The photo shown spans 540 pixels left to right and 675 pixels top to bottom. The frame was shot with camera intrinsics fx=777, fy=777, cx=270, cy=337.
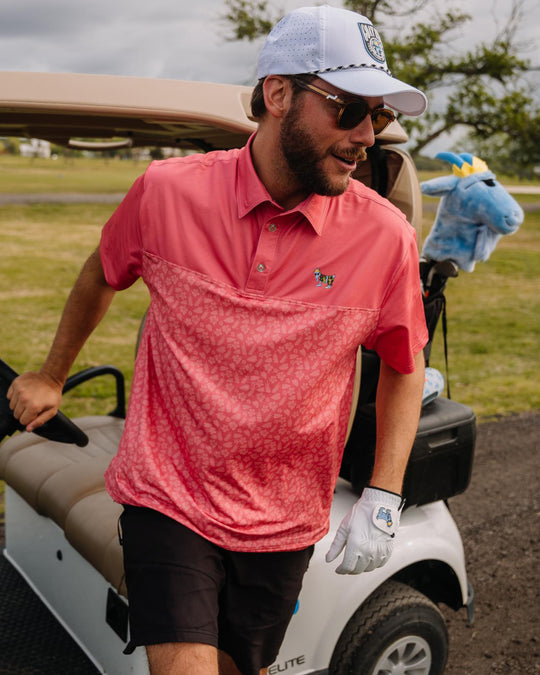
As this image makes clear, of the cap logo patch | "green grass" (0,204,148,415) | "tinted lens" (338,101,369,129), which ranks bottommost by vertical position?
"green grass" (0,204,148,415)

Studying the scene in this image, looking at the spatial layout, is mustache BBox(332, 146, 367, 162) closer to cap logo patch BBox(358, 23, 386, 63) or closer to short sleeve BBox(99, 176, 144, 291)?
cap logo patch BBox(358, 23, 386, 63)

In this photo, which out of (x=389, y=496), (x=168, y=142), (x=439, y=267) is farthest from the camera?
(x=168, y=142)

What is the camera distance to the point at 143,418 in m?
1.71

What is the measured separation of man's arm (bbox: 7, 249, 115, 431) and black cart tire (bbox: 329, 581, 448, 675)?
1067mm

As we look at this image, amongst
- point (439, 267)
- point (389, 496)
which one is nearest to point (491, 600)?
point (439, 267)

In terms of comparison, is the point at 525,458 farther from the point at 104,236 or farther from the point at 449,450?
the point at 104,236

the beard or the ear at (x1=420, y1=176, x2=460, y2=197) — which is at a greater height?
the beard

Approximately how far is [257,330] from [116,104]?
682mm

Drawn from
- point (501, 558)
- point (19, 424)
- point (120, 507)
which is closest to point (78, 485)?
point (120, 507)

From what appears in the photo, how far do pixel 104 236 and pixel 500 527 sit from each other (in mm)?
2717

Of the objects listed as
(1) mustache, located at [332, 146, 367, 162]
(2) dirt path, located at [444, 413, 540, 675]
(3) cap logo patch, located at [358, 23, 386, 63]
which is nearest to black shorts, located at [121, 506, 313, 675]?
(1) mustache, located at [332, 146, 367, 162]

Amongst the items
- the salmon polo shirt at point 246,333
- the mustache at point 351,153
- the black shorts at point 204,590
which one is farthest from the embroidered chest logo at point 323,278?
the black shorts at point 204,590

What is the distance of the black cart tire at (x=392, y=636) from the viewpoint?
7.27 feet

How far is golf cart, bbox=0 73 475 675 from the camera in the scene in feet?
6.41
